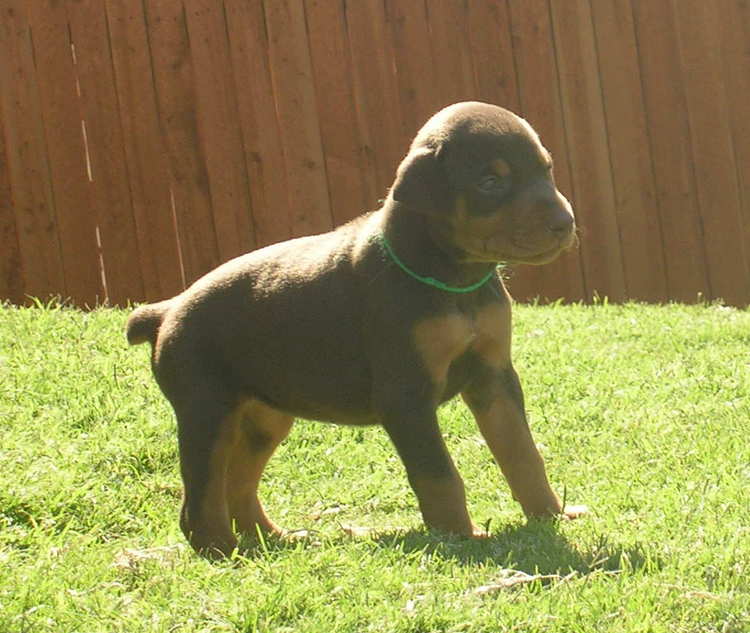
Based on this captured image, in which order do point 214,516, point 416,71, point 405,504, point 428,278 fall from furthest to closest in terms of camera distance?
point 416,71 < point 405,504 < point 214,516 < point 428,278

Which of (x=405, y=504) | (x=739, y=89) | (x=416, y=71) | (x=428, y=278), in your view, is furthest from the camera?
(x=739, y=89)

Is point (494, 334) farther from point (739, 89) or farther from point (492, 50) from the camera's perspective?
point (739, 89)

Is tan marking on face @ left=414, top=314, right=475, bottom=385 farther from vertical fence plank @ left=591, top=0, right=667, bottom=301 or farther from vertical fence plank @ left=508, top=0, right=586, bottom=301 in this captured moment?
vertical fence plank @ left=591, top=0, right=667, bottom=301

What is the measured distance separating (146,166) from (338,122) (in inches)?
56.6

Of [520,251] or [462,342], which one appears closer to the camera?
[520,251]

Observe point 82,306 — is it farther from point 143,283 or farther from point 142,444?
point 142,444

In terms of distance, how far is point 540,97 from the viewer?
429 inches

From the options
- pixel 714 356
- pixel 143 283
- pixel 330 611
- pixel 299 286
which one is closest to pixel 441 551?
pixel 330 611

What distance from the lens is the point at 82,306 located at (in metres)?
10.9

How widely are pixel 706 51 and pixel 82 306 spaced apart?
4.98 m

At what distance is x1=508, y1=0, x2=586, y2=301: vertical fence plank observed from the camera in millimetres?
10867

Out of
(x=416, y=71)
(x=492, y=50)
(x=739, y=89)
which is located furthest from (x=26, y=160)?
(x=739, y=89)

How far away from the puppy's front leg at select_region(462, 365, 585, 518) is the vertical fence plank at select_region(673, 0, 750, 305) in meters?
5.77

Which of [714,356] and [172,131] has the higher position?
[172,131]
